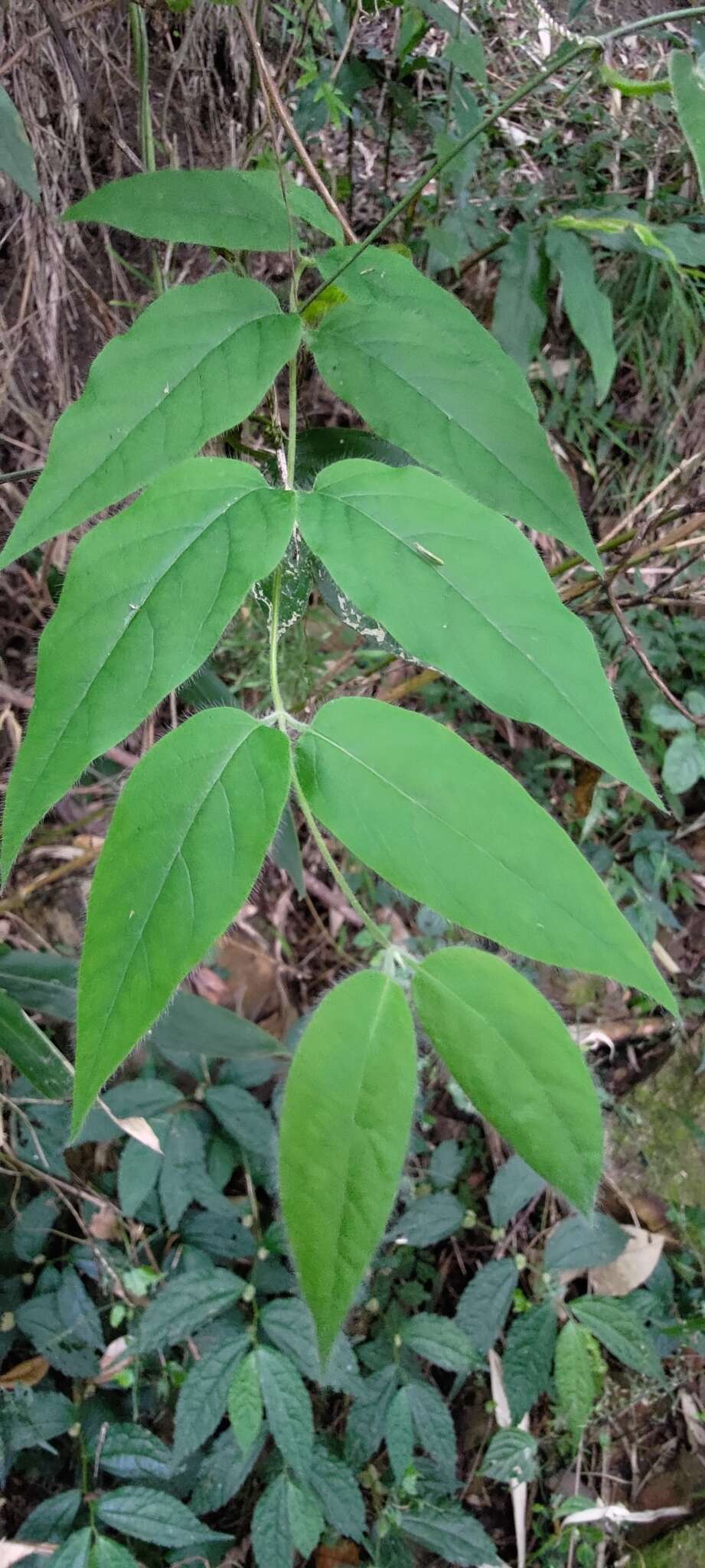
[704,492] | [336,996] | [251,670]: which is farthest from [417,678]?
[336,996]

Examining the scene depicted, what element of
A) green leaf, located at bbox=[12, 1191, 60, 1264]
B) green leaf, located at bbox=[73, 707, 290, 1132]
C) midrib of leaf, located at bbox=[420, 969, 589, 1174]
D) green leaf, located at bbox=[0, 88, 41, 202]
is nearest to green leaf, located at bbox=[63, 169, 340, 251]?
green leaf, located at bbox=[0, 88, 41, 202]

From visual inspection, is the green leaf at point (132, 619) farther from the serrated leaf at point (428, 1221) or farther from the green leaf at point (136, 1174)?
the serrated leaf at point (428, 1221)

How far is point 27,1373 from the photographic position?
1.15 metres

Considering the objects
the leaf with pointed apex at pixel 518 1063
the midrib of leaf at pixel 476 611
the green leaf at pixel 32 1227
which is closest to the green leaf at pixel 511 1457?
the green leaf at pixel 32 1227

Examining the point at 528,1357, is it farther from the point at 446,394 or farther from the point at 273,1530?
the point at 446,394

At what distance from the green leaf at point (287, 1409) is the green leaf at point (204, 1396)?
0.12 ft

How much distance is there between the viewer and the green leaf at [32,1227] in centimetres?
116

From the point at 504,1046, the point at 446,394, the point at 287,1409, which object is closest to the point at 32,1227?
the point at 287,1409

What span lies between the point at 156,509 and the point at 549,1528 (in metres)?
1.56

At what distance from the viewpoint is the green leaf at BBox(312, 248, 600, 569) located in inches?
22.2

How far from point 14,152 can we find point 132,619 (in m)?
0.57

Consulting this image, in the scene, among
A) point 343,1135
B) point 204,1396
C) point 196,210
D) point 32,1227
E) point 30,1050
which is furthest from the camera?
point 32,1227

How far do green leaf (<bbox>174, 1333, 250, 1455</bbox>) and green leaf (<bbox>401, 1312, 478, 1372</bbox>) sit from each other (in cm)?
24

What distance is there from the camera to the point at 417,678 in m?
1.06
